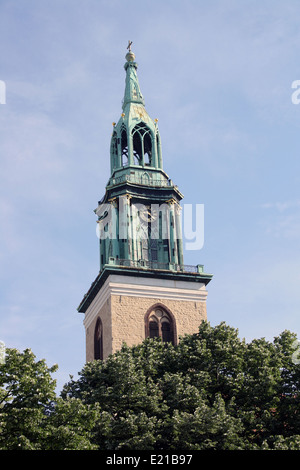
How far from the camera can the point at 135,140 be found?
59.2 m

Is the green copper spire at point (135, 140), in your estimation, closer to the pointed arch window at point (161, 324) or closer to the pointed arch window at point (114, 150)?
the pointed arch window at point (114, 150)

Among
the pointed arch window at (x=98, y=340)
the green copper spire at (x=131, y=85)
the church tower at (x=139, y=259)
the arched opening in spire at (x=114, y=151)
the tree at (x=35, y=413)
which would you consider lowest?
the tree at (x=35, y=413)

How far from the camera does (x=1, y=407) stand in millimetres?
30109

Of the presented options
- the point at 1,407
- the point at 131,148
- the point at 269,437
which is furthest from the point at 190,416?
the point at 131,148

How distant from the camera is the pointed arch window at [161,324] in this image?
4975cm

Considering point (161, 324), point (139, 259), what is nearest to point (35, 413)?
point (161, 324)

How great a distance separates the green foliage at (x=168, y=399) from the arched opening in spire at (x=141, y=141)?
70.6 ft

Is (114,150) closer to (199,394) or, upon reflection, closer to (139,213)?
(139,213)

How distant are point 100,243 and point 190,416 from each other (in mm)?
25516

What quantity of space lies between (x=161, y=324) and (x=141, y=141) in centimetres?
1520

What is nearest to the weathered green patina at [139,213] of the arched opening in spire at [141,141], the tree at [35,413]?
the arched opening in spire at [141,141]

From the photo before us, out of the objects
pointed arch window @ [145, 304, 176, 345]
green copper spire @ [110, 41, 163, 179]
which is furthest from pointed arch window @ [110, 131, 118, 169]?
pointed arch window @ [145, 304, 176, 345]
